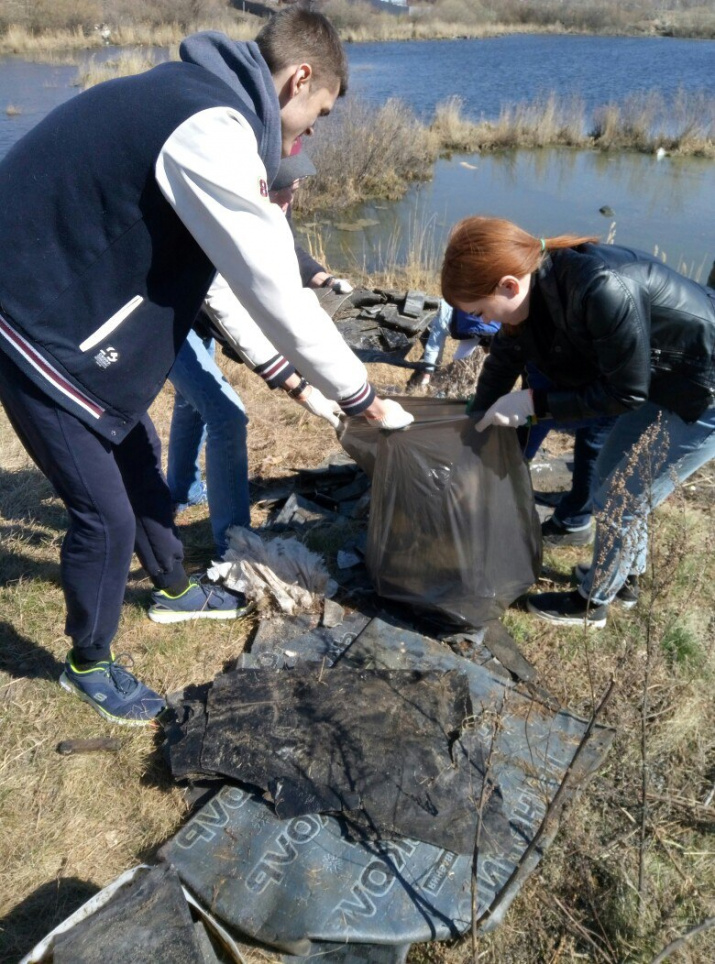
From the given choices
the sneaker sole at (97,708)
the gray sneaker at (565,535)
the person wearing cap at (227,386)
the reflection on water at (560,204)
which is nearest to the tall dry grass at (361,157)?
the reflection on water at (560,204)

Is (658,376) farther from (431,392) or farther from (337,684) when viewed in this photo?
(431,392)

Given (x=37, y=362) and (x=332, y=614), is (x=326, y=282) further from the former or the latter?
(x=37, y=362)

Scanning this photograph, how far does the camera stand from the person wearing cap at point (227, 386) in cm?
221

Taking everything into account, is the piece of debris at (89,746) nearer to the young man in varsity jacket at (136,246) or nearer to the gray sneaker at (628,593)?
the young man in varsity jacket at (136,246)

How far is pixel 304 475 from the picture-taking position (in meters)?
3.36

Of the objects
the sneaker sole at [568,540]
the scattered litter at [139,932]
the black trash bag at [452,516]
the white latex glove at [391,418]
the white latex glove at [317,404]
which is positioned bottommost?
the sneaker sole at [568,540]

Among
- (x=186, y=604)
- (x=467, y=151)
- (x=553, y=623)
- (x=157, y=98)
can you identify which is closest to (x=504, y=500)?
(x=553, y=623)

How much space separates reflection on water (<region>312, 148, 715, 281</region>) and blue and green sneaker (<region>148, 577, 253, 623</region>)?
252 inches

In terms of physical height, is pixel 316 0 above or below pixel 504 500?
above

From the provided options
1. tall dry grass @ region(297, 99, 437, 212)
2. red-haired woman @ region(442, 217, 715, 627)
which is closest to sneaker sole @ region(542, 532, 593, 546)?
red-haired woman @ region(442, 217, 715, 627)

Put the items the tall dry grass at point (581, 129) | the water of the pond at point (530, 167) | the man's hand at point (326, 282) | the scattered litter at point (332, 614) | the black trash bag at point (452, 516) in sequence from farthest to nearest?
1. the tall dry grass at point (581, 129)
2. the water of the pond at point (530, 167)
3. the man's hand at point (326, 282)
4. the scattered litter at point (332, 614)
5. the black trash bag at point (452, 516)

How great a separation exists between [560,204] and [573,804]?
438 inches

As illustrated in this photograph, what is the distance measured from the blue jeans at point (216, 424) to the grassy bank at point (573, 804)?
352 mm

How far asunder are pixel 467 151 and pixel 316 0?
544 inches
